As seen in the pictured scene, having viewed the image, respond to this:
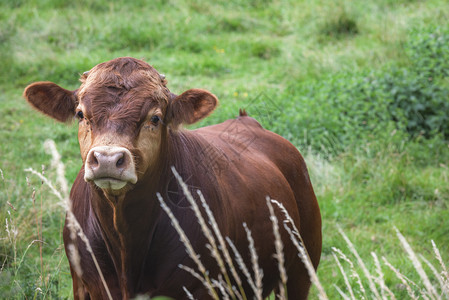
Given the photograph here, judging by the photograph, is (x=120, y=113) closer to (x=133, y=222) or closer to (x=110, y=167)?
(x=110, y=167)

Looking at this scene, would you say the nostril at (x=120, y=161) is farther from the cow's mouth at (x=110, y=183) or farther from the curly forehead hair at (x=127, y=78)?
the curly forehead hair at (x=127, y=78)

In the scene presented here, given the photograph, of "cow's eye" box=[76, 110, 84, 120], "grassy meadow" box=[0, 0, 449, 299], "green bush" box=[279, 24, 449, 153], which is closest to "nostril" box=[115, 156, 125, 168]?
"cow's eye" box=[76, 110, 84, 120]

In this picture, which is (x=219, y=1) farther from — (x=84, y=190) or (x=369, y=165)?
(x=84, y=190)

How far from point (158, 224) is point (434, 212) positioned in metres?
3.69

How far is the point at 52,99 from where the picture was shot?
343cm

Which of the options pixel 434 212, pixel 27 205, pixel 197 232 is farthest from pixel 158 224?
pixel 434 212

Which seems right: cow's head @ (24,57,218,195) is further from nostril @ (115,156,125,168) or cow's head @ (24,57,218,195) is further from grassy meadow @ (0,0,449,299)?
grassy meadow @ (0,0,449,299)

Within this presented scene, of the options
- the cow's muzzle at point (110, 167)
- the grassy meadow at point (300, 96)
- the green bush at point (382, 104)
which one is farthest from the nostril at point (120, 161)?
the green bush at point (382, 104)

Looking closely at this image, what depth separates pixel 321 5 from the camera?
12430mm

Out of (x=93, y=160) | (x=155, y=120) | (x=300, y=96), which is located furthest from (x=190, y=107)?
(x=300, y=96)

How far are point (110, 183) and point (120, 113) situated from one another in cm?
40

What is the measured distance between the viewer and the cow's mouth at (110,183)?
2.70 m

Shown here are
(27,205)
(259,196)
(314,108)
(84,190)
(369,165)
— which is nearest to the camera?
(84,190)

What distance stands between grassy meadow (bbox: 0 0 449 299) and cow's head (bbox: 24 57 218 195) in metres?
0.25
